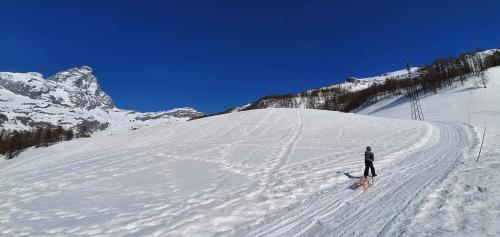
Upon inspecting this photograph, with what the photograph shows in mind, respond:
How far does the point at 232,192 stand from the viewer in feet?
55.2

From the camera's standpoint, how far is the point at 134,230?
11938 millimetres

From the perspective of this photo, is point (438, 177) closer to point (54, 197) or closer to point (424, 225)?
point (424, 225)

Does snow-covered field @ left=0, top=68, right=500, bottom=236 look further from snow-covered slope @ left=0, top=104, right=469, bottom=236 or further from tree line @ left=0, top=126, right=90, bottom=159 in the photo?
tree line @ left=0, top=126, right=90, bottom=159

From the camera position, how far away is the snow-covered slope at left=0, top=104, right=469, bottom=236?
11812 mm

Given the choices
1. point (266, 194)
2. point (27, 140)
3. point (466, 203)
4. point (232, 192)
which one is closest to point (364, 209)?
point (466, 203)

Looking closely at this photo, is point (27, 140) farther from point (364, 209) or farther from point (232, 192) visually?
point (364, 209)

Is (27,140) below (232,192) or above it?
above

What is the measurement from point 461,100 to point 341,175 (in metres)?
89.8

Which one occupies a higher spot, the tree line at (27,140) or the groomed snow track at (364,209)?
the tree line at (27,140)

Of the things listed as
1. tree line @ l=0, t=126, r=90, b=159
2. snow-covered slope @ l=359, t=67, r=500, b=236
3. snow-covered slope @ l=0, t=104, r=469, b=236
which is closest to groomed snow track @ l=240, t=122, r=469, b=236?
snow-covered slope @ l=0, t=104, r=469, b=236

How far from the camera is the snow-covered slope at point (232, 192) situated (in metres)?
11.8

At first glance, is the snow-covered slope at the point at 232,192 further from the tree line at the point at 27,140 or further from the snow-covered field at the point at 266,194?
the tree line at the point at 27,140

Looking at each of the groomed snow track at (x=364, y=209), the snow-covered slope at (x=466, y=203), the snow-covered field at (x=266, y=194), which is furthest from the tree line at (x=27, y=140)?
the snow-covered slope at (x=466, y=203)

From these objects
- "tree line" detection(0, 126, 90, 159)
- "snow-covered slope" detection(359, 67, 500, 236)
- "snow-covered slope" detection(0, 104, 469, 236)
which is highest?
"tree line" detection(0, 126, 90, 159)
